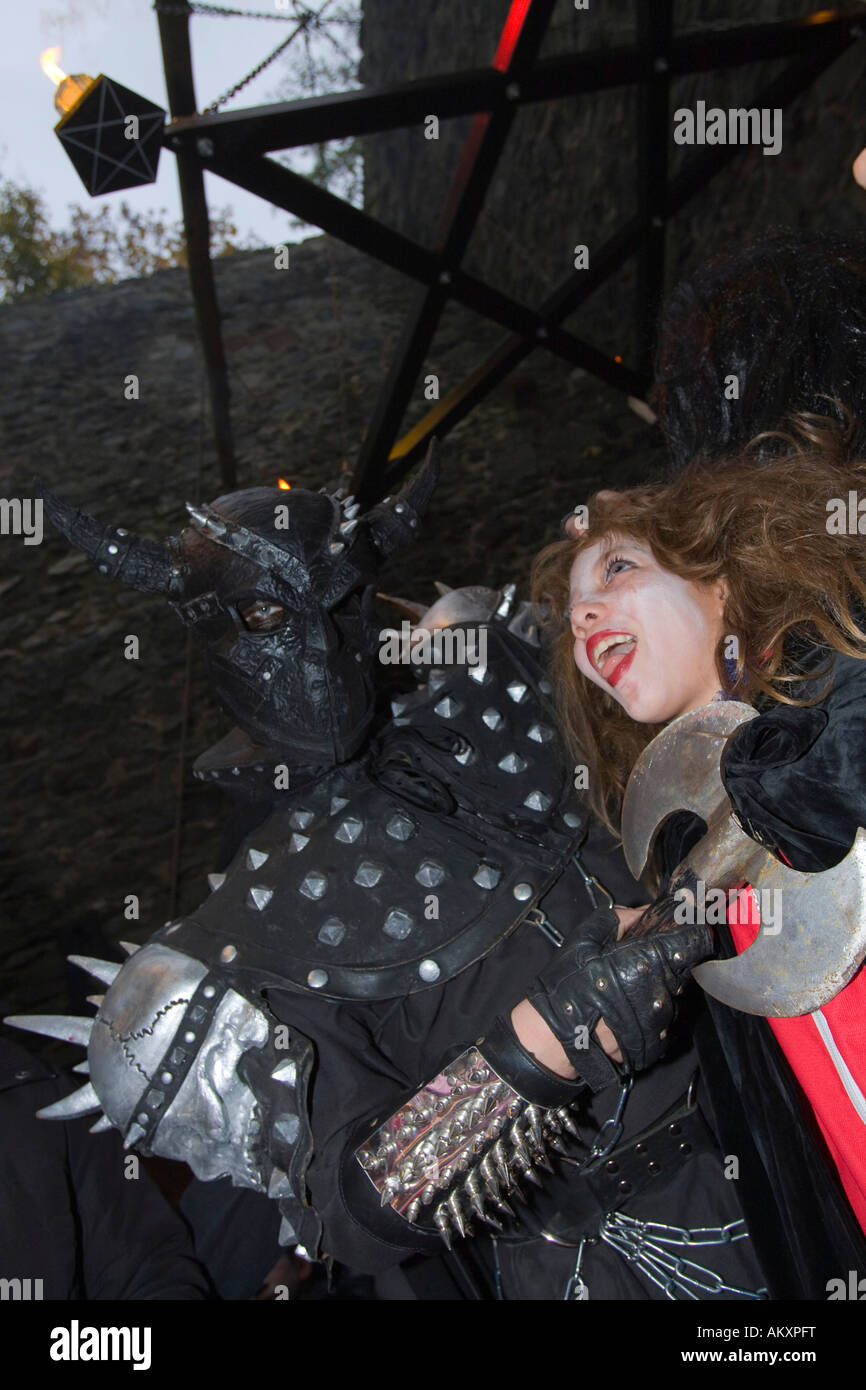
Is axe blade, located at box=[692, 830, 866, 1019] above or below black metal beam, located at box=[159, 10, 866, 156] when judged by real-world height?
below

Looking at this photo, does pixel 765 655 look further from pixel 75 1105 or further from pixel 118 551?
pixel 75 1105

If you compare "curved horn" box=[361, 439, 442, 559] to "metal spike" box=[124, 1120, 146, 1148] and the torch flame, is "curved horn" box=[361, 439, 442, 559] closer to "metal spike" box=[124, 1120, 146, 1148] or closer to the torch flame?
"metal spike" box=[124, 1120, 146, 1148]

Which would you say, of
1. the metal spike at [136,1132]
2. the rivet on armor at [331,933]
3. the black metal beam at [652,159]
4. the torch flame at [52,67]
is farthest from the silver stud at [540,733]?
the torch flame at [52,67]

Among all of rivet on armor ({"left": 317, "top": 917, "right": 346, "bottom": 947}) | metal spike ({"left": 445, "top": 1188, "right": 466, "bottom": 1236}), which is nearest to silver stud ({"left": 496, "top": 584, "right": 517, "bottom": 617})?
rivet on armor ({"left": 317, "top": 917, "right": 346, "bottom": 947})

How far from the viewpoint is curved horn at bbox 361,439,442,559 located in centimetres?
193

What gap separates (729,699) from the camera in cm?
155

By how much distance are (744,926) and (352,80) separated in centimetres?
667

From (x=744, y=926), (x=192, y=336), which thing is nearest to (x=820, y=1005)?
(x=744, y=926)

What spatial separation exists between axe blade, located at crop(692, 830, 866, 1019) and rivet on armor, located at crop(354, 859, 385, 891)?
603 millimetres

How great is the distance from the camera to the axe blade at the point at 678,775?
59.2 inches

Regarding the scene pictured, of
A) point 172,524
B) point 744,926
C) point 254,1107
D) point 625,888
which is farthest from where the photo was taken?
point 172,524

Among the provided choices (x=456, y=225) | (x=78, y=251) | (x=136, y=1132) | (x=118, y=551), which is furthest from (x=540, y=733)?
(x=78, y=251)

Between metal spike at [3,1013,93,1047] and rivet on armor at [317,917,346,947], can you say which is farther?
metal spike at [3,1013,93,1047]

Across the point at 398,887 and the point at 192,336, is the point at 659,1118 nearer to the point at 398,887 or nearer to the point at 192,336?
the point at 398,887
